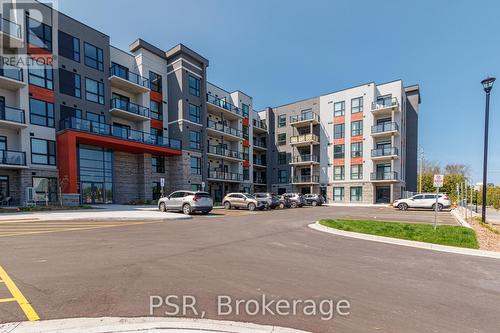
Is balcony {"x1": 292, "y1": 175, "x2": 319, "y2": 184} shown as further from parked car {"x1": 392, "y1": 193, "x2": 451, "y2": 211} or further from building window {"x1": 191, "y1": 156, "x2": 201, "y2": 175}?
building window {"x1": 191, "y1": 156, "x2": 201, "y2": 175}

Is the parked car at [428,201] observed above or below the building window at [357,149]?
below

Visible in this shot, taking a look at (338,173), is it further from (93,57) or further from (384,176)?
(93,57)

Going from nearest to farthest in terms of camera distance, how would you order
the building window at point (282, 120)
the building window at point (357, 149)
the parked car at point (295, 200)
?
the parked car at point (295, 200) → the building window at point (357, 149) → the building window at point (282, 120)

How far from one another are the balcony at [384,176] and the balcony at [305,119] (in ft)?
41.5

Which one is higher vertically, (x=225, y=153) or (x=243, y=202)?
(x=225, y=153)

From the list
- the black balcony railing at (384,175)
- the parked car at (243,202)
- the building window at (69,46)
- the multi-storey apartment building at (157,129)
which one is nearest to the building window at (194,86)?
the multi-storey apartment building at (157,129)

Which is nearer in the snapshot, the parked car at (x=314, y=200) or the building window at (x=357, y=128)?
the parked car at (x=314, y=200)

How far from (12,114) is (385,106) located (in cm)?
4147

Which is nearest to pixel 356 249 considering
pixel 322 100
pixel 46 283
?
pixel 46 283

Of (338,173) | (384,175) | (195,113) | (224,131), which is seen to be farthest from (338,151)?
(195,113)

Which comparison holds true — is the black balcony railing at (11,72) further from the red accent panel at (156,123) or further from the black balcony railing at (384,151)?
the black balcony railing at (384,151)

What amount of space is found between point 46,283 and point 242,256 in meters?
4.15

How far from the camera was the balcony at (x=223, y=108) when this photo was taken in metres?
35.4

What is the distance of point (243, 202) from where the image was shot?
2372 cm
